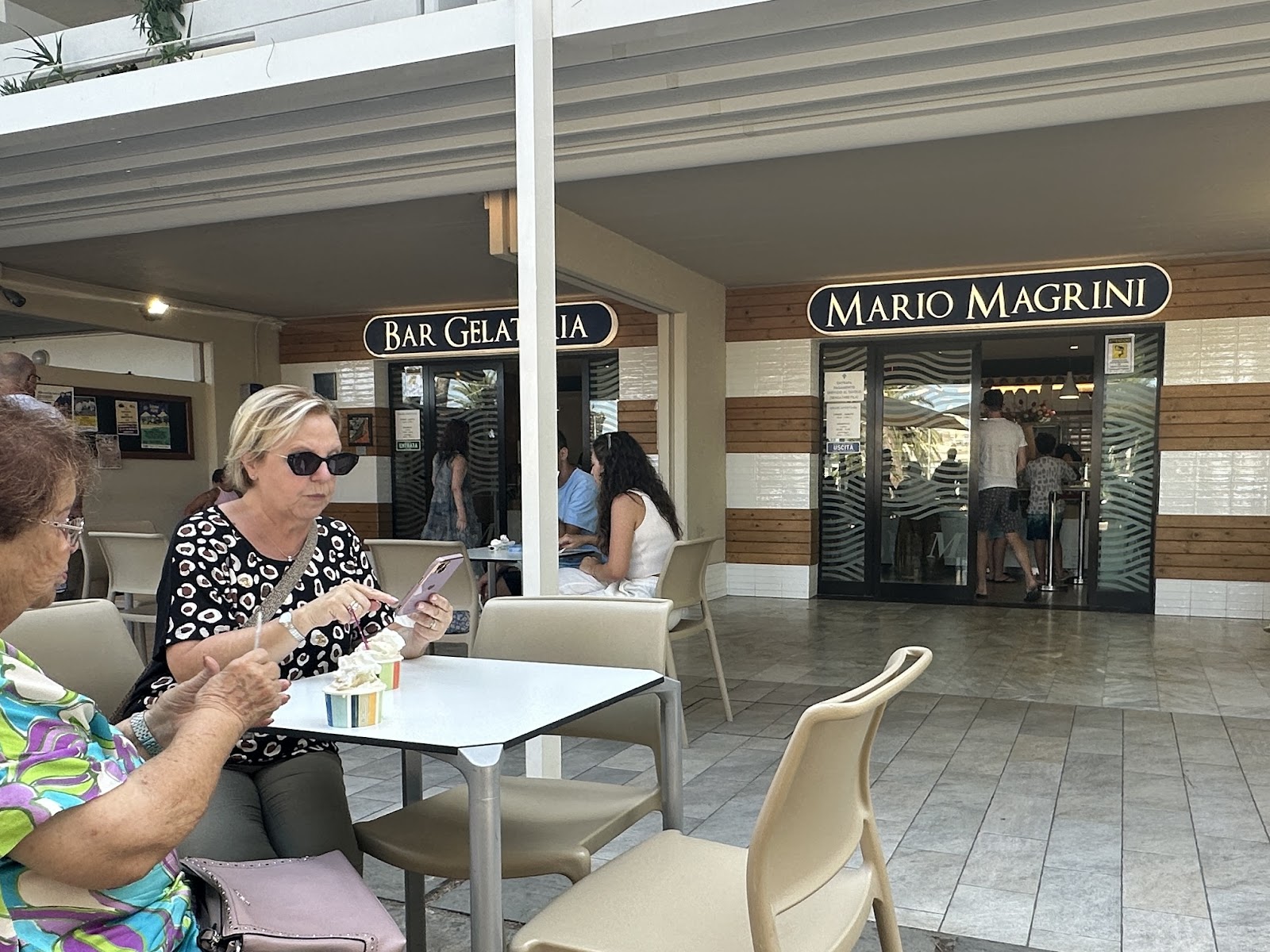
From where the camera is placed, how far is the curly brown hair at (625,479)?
4.79 m

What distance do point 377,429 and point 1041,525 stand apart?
22.4 feet

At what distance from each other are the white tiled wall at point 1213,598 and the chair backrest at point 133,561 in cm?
726

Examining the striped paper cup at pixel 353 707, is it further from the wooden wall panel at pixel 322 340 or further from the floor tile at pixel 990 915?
the wooden wall panel at pixel 322 340

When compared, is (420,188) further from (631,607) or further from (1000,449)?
(1000,449)

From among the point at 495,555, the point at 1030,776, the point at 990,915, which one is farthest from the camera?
the point at 495,555

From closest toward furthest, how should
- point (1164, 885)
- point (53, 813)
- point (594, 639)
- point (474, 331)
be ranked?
point (53, 813), point (594, 639), point (1164, 885), point (474, 331)

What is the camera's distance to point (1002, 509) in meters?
8.77

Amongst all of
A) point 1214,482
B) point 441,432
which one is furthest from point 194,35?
point 1214,482

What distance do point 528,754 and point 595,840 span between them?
1.45 m

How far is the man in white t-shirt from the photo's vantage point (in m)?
8.75

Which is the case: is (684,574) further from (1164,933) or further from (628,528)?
(1164,933)

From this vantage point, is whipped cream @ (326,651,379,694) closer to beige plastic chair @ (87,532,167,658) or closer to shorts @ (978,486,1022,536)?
beige plastic chair @ (87,532,167,658)

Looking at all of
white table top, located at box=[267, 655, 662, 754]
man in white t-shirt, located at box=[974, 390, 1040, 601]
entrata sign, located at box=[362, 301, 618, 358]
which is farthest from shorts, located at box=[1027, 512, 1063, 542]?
white table top, located at box=[267, 655, 662, 754]

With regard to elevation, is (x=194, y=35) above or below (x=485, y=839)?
above
